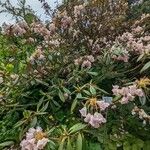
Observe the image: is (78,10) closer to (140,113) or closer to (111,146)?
(140,113)

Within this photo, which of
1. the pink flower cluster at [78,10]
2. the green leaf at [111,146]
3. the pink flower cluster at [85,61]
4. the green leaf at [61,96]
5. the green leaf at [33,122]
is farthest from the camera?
the pink flower cluster at [78,10]

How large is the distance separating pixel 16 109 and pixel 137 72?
38.8 inches

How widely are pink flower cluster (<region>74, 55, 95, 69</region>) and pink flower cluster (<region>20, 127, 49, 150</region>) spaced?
116cm

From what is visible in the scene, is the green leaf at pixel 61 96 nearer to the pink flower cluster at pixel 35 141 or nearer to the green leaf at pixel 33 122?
the green leaf at pixel 33 122

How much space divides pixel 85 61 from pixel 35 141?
4.12 ft

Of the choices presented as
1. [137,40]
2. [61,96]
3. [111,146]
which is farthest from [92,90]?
[137,40]

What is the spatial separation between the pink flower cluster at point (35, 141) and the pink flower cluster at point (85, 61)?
1.16m

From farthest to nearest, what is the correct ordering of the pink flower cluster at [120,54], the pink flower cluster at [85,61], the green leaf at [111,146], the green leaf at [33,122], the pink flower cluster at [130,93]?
1. the pink flower cluster at [85,61]
2. the pink flower cluster at [120,54]
3. the green leaf at [111,146]
4. the green leaf at [33,122]
5. the pink flower cluster at [130,93]

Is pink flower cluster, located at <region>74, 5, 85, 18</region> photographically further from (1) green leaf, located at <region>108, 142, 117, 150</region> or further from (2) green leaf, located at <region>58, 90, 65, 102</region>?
(1) green leaf, located at <region>108, 142, 117, 150</region>

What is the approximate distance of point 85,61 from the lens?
4.00 metres

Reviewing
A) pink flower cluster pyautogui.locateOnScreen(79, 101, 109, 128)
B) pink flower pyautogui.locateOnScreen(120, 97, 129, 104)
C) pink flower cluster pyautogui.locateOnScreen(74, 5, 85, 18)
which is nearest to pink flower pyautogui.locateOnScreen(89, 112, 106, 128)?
pink flower cluster pyautogui.locateOnScreen(79, 101, 109, 128)

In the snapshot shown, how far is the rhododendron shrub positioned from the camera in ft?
10.3

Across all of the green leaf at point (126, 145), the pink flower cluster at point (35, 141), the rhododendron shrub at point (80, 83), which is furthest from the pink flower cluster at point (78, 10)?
the pink flower cluster at point (35, 141)

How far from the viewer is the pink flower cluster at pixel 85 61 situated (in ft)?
13.1
